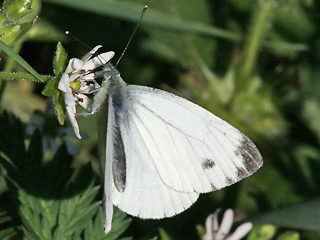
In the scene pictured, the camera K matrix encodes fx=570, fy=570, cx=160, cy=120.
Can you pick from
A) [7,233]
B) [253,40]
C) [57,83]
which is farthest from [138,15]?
[7,233]

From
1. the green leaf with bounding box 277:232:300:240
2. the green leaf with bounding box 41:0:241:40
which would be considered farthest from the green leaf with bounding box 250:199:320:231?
the green leaf with bounding box 41:0:241:40

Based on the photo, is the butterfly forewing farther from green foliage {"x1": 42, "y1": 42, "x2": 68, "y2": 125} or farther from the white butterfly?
green foliage {"x1": 42, "y1": 42, "x2": 68, "y2": 125}

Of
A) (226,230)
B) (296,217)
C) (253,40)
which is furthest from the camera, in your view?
(253,40)

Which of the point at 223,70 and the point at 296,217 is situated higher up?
the point at 223,70

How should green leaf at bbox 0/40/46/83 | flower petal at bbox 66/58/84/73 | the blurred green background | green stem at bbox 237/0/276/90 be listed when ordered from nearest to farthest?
green leaf at bbox 0/40/46/83, flower petal at bbox 66/58/84/73, the blurred green background, green stem at bbox 237/0/276/90

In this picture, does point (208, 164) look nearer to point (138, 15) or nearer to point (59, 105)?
point (59, 105)
